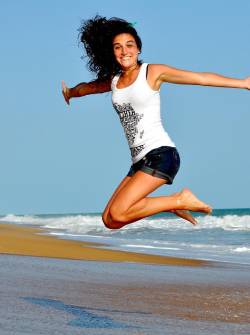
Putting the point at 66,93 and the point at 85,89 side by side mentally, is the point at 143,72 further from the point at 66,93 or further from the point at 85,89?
the point at 66,93

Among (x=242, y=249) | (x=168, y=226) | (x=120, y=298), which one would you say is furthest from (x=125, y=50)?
(x=168, y=226)

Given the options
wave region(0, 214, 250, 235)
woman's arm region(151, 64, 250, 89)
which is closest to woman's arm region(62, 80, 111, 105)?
woman's arm region(151, 64, 250, 89)

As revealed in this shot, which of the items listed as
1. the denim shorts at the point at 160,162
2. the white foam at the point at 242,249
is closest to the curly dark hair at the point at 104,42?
the denim shorts at the point at 160,162

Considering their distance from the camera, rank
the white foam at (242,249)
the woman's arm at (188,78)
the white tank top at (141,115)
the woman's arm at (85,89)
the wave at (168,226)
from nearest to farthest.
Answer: the woman's arm at (188,78), the white tank top at (141,115), the woman's arm at (85,89), the white foam at (242,249), the wave at (168,226)

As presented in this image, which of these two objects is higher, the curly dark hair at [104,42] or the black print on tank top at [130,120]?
the curly dark hair at [104,42]

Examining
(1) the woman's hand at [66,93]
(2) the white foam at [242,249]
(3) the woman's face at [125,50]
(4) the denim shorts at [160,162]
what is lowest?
(2) the white foam at [242,249]

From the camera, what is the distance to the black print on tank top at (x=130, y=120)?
643 centimetres

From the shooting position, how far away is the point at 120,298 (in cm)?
725

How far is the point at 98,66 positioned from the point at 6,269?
298cm

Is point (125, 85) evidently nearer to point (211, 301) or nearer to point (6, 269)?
point (211, 301)

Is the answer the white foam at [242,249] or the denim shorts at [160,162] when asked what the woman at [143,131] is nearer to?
the denim shorts at [160,162]

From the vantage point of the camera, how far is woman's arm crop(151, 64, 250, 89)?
245 inches

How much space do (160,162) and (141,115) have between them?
0.42 m

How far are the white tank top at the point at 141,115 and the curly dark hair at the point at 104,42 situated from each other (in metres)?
0.40
